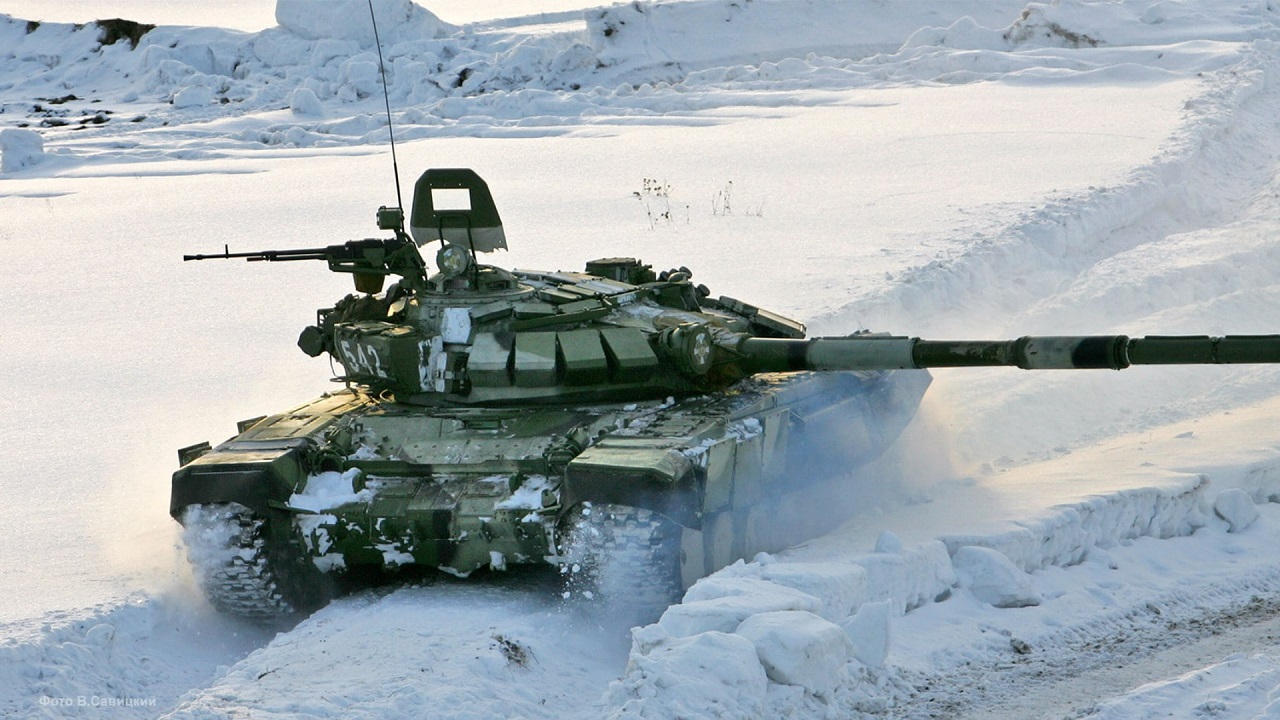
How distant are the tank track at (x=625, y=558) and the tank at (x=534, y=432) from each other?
1cm

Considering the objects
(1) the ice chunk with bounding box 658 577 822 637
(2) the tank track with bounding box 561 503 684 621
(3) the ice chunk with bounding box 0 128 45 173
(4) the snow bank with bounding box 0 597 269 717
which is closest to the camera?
(1) the ice chunk with bounding box 658 577 822 637

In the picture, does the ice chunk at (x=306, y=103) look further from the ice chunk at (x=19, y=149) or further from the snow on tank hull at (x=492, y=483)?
the snow on tank hull at (x=492, y=483)

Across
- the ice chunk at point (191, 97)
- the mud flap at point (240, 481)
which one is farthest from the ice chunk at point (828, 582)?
the ice chunk at point (191, 97)

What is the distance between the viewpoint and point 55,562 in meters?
10.6

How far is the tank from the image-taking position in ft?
28.9

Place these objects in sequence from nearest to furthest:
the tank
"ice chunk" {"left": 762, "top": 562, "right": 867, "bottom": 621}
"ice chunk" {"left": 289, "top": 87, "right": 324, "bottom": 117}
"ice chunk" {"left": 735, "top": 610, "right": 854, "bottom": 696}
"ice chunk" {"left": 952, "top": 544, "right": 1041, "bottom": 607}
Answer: "ice chunk" {"left": 735, "top": 610, "right": 854, "bottom": 696}, "ice chunk" {"left": 762, "top": 562, "right": 867, "bottom": 621}, the tank, "ice chunk" {"left": 952, "top": 544, "right": 1041, "bottom": 607}, "ice chunk" {"left": 289, "top": 87, "right": 324, "bottom": 117}

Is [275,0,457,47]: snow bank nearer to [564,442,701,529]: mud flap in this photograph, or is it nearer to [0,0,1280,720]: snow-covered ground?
[0,0,1280,720]: snow-covered ground

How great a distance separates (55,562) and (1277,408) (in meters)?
9.36

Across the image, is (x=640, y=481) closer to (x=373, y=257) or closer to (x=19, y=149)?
(x=373, y=257)

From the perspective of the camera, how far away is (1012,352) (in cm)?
918

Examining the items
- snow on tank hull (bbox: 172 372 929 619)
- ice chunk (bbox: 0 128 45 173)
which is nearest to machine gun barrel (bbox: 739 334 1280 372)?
snow on tank hull (bbox: 172 372 929 619)

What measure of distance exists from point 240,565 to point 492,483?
157 centimetres

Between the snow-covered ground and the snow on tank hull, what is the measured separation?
38 cm

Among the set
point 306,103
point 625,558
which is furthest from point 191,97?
point 625,558
